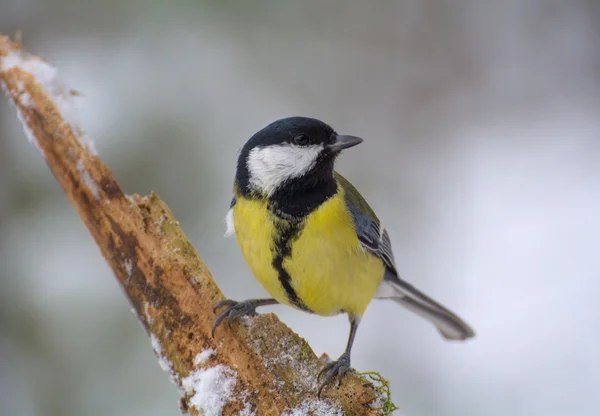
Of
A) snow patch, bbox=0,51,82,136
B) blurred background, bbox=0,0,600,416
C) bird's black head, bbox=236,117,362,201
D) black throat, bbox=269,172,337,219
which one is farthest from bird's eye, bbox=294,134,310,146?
blurred background, bbox=0,0,600,416

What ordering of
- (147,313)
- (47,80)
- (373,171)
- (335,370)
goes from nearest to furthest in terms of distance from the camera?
(335,370)
(147,313)
(47,80)
(373,171)

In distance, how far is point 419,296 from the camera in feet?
8.07

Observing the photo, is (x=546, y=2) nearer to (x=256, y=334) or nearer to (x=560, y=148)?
(x=560, y=148)

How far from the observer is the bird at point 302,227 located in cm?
189

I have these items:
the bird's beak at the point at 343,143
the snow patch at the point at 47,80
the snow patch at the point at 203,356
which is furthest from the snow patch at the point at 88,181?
the bird's beak at the point at 343,143

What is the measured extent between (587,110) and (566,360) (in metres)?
1.74

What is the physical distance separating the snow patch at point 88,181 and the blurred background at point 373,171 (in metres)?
1.07

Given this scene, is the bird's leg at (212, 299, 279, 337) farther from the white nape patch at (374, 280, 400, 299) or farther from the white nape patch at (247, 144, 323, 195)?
the white nape patch at (374, 280, 400, 299)

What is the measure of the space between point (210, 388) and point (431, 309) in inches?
43.2

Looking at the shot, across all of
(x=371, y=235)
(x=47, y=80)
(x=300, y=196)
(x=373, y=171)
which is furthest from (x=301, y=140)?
(x=373, y=171)

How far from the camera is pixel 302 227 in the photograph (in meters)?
1.89

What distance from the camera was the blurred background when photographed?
3.05 m

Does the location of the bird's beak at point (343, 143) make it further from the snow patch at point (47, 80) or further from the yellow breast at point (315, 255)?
the snow patch at point (47, 80)

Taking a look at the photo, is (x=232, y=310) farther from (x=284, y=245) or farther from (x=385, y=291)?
(x=385, y=291)
